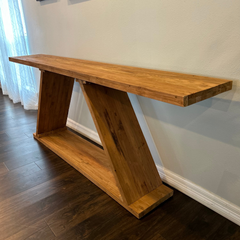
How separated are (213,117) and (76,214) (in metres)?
0.93

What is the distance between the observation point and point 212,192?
53.0 inches

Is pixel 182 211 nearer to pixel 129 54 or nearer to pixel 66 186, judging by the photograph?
pixel 66 186

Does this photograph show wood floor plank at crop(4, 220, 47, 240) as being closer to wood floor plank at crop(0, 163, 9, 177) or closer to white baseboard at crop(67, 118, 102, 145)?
wood floor plank at crop(0, 163, 9, 177)

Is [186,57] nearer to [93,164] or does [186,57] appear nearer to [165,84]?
[165,84]

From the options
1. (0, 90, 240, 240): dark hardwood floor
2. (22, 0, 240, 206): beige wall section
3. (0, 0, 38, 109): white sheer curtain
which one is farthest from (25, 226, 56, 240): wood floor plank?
(0, 0, 38, 109): white sheer curtain

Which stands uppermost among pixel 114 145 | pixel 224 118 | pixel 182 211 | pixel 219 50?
pixel 219 50

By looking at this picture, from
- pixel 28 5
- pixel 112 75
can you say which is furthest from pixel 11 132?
pixel 112 75

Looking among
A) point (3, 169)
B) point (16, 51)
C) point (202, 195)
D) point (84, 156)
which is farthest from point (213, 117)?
point (16, 51)

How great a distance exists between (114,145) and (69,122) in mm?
1292

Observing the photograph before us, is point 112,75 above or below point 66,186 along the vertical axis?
above

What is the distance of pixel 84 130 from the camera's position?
7.65ft

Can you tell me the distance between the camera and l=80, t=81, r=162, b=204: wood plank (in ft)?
4.44

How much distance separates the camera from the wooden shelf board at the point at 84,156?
A: 1.55 metres

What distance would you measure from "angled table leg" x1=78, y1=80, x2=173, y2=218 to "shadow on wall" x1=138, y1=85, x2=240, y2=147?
239mm
